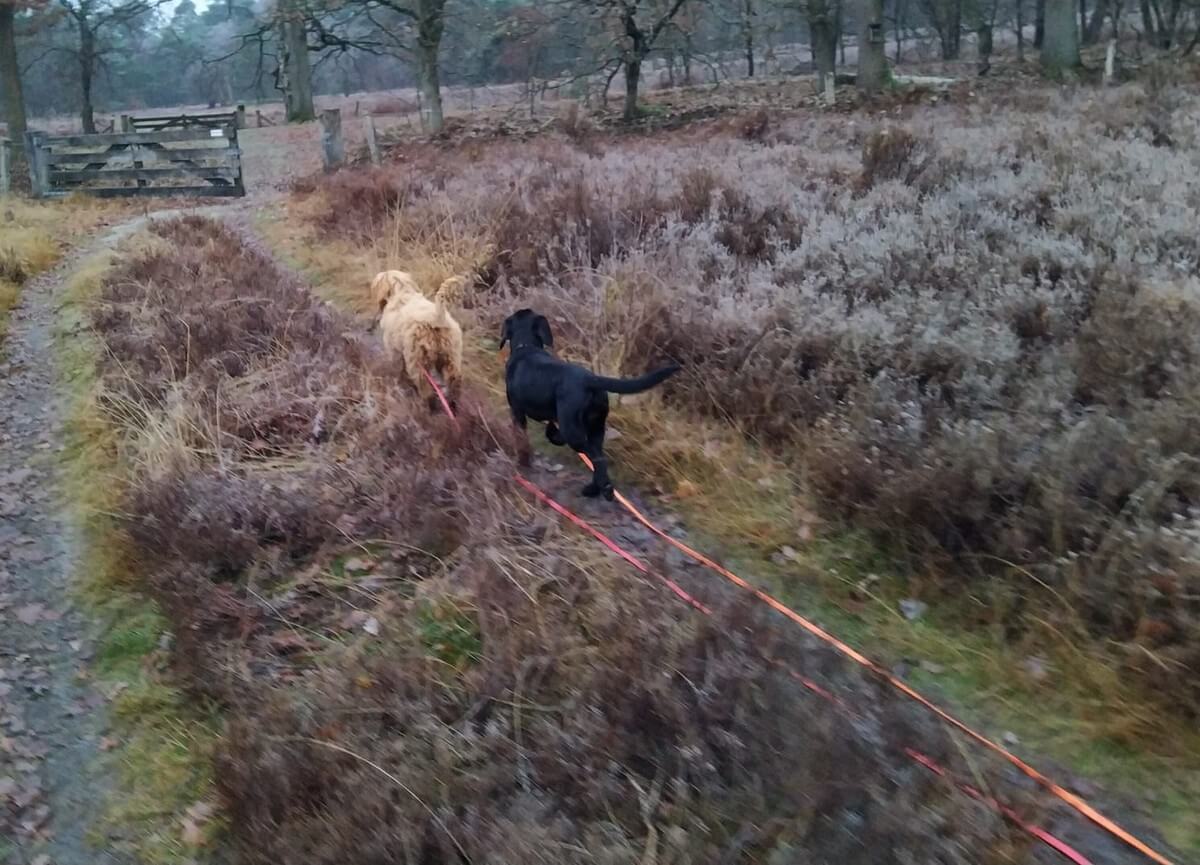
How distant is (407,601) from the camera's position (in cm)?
459

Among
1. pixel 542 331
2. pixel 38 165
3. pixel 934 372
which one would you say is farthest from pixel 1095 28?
pixel 542 331

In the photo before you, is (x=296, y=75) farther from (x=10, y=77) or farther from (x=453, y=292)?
(x=453, y=292)

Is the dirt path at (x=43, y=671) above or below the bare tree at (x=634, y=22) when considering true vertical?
below

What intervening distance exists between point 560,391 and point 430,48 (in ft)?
62.3

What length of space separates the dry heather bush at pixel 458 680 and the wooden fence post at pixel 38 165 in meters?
14.4

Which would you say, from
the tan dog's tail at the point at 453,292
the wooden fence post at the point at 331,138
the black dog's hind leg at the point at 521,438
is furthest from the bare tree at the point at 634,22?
the black dog's hind leg at the point at 521,438

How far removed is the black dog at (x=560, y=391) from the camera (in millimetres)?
5164

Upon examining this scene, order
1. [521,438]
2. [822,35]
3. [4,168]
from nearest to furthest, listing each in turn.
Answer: [521,438]
[4,168]
[822,35]

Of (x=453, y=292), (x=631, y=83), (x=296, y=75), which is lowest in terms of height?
(x=453, y=292)

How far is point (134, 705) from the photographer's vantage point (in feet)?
14.4

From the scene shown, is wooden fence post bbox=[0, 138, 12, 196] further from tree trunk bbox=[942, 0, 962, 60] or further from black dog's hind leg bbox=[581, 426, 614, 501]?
tree trunk bbox=[942, 0, 962, 60]

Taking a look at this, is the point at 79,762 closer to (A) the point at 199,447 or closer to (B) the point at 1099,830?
(A) the point at 199,447

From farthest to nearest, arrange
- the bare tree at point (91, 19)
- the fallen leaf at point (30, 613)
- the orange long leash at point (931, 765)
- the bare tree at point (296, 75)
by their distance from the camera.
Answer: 1. the bare tree at point (296, 75)
2. the bare tree at point (91, 19)
3. the fallen leaf at point (30, 613)
4. the orange long leash at point (931, 765)

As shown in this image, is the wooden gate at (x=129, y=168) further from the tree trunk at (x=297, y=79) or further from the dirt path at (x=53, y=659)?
the tree trunk at (x=297, y=79)
